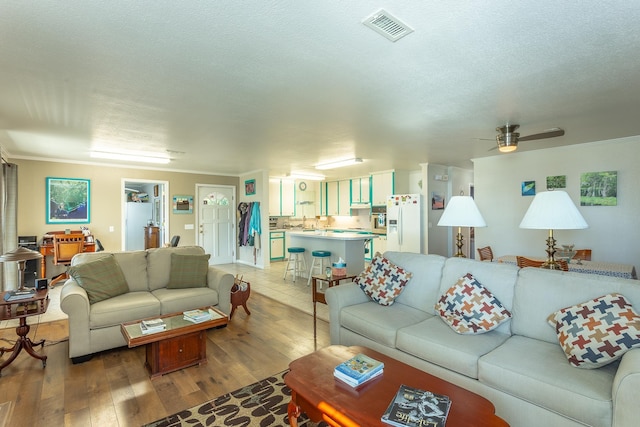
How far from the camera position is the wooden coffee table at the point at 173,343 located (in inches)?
99.8

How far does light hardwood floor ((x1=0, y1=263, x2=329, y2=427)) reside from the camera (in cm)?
214

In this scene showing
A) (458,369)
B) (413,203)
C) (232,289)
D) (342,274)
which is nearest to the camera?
(458,369)

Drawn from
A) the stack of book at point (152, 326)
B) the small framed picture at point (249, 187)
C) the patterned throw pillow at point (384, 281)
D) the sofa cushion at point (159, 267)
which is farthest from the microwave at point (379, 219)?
the stack of book at point (152, 326)

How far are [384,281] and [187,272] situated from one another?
2.32 meters

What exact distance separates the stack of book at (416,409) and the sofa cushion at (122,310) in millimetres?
Answer: 2634

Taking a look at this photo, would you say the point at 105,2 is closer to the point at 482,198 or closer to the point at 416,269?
the point at 416,269

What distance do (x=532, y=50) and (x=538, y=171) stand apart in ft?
12.8

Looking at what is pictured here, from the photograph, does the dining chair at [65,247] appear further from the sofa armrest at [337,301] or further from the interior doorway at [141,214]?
the sofa armrest at [337,301]

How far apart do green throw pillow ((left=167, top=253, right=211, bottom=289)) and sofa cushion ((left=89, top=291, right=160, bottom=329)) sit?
1.31 feet

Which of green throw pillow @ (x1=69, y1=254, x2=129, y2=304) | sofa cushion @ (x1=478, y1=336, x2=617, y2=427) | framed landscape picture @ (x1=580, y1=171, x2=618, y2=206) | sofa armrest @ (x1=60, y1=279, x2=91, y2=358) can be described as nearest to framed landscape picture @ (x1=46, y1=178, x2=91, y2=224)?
green throw pillow @ (x1=69, y1=254, x2=129, y2=304)

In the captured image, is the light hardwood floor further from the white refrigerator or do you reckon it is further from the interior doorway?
the interior doorway

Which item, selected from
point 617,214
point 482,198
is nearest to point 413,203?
point 482,198

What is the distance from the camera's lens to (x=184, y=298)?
11.3 feet

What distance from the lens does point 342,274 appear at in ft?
11.5
